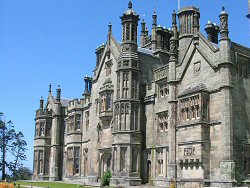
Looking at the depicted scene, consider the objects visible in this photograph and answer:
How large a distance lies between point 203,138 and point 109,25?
21.3 metres

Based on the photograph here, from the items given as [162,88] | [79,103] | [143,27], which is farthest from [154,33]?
[79,103]

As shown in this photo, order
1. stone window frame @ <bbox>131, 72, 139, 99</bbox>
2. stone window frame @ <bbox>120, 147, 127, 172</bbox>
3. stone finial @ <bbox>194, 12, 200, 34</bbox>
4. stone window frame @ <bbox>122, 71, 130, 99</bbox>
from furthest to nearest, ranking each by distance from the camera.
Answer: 1. stone window frame @ <bbox>131, 72, 139, 99</bbox>
2. stone window frame @ <bbox>122, 71, 130, 99</bbox>
3. stone window frame @ <bbox>120, 147, 127, 172</bbox>
4. stone finial @ <bbox>194, 12, 200, 34</bbox>

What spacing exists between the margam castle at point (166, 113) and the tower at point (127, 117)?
96mm

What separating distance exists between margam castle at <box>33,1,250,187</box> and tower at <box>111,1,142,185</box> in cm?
10

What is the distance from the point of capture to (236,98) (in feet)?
100

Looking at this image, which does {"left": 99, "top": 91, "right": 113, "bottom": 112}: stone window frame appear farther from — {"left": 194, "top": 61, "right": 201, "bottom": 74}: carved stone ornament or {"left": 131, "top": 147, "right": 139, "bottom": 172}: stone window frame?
{"left": 194, "top": 61, "right": 201, "bottom": 74}: carved stone ornament

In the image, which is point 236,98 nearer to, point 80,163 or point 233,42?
point 233,42

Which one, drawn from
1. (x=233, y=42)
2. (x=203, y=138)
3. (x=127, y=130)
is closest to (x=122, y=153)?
(x=127, y=130)

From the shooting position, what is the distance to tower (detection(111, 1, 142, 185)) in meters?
37.3

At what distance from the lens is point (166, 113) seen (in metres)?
36.1

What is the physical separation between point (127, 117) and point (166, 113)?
4213 mm

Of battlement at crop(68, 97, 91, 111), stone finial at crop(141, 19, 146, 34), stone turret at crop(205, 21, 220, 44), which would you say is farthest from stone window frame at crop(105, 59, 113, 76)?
stone finial at crop(141, 19, 146, 34)

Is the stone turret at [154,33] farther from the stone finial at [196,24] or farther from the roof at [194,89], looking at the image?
the roof at [194,89]

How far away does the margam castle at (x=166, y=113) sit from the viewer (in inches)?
1186
